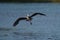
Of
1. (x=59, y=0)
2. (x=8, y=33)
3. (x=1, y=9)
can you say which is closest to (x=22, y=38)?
(x=8, y=33)

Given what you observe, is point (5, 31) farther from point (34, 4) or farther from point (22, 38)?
point (34, 4)

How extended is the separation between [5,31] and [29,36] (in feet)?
5.79

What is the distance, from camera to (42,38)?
12203 millimetres

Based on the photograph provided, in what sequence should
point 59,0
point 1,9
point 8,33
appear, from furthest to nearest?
point 1,9, point 59,0, point 8,33

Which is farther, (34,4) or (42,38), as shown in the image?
(34,4)

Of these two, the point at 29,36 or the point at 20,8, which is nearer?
the point at 29,36

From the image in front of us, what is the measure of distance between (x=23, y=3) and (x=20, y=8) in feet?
3.30

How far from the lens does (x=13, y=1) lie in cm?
3297

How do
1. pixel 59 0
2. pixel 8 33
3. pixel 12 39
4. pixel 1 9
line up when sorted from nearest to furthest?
pixel 12 39 → pixel 8 33 → pixel 59 0 → pixel 1 9

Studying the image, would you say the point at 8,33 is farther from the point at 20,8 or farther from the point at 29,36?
the point at 20,8

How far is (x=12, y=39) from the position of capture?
1211cm

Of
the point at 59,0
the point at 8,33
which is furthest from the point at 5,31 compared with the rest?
the point at 59,0

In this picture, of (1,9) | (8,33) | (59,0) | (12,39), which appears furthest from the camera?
(1,9)

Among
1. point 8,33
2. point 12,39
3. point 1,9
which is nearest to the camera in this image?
point 12,39
